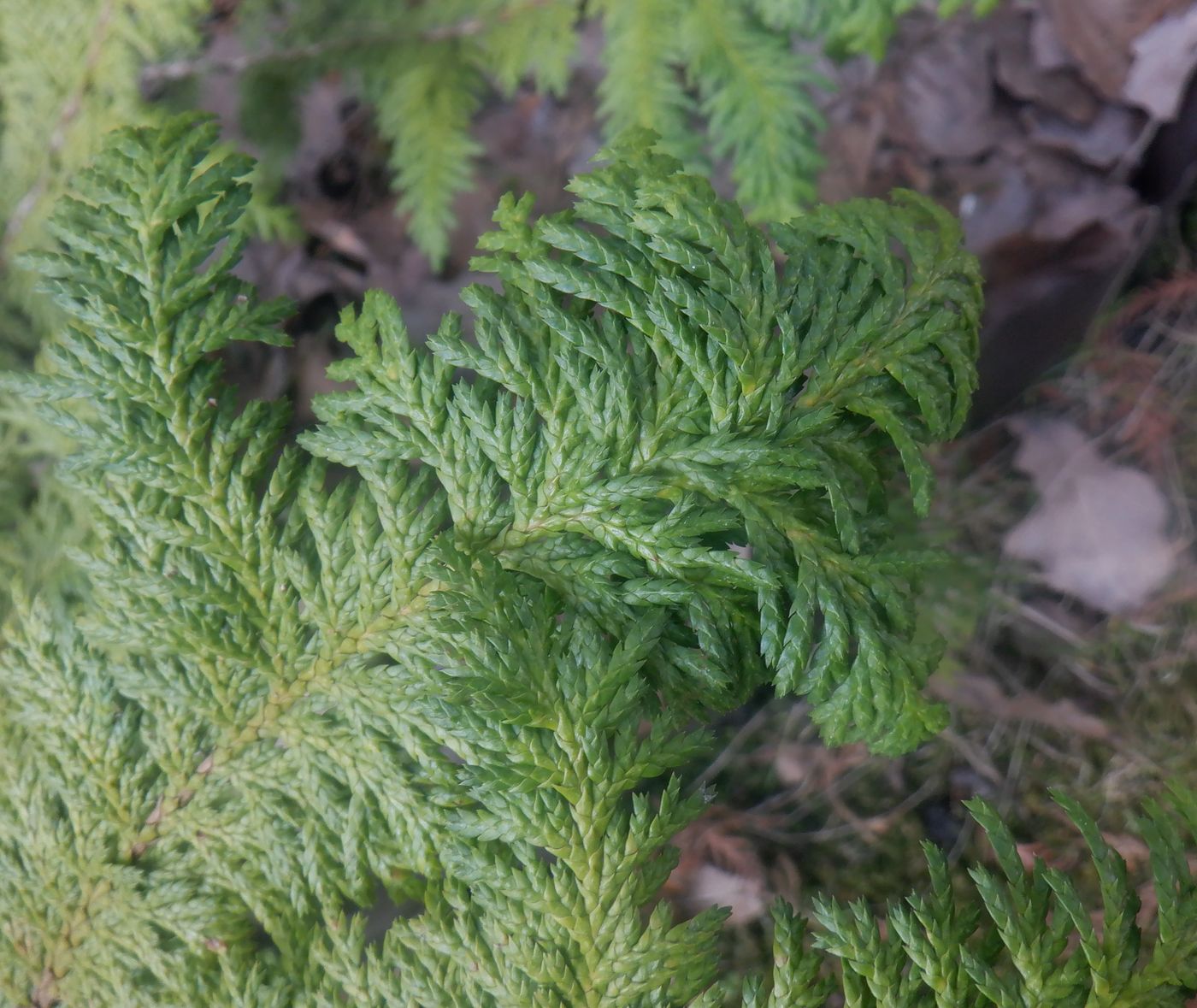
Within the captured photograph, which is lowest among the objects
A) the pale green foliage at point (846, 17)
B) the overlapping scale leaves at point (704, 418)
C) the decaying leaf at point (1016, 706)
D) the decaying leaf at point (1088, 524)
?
the decaying leaf at point (1016, 706)

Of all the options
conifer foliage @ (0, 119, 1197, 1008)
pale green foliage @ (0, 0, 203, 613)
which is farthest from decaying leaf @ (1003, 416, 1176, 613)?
pale green foliage @ (0, 0, 203, 613)

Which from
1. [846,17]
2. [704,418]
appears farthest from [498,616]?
[846,17]

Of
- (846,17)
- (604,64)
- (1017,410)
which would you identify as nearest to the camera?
(846,17)

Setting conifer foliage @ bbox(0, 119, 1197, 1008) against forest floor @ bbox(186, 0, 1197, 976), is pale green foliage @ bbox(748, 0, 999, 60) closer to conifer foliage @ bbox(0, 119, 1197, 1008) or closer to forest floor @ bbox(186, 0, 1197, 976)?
forest floor @ bbox(186, 0, 1197, 976)

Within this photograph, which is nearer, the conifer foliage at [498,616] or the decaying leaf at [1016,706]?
the conifer foliage at [498,616]

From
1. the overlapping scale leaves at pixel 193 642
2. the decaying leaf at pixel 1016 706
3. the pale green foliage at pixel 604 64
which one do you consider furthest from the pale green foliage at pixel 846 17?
the decaying leaf at pixel 1016 706

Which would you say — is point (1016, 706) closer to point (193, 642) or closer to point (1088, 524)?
point (1088, 524)

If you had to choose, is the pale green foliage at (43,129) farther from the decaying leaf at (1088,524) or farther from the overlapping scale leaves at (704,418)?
the decaying leaf at (1088,524)

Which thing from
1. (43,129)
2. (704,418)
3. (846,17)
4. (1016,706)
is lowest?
(1016,706)
